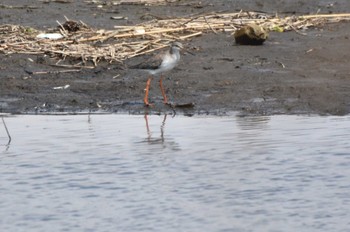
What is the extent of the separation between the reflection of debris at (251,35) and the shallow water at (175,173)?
3085mm

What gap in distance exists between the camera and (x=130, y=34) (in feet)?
50.1

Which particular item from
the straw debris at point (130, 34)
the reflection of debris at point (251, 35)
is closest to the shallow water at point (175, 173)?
the straw debris at point (130, 34)

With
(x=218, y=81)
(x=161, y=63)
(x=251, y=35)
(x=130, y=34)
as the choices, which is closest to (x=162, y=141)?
(x=161, y=63)

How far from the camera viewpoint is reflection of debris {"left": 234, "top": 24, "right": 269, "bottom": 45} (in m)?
14.9

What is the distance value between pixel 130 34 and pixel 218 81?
2221 mm

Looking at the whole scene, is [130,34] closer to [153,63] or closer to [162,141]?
[153,63]

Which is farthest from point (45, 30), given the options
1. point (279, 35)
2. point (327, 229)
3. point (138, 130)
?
point (327, 229)

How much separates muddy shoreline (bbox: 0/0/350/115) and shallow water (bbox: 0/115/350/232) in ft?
1.81

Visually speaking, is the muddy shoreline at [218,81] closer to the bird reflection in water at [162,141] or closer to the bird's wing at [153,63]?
the bird's wing at [153,63]

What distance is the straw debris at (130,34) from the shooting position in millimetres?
14547

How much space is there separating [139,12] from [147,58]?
3.66 meters

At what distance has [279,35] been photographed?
52.0 feet

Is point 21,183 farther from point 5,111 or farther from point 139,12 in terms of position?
point 139,12

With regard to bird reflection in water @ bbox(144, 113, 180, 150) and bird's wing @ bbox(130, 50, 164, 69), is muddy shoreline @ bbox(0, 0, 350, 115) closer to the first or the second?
bird's wing @ bbox(130, 50, 164, 69)
